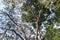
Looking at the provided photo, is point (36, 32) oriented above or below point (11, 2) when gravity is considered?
below

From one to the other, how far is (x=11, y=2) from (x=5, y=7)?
34.2 inches

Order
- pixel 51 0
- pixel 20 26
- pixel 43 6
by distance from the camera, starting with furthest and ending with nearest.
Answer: pixel 20 26 → pixel 43 6 → pixel 51 0

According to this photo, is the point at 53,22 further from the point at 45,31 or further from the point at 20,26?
the point at 20,26

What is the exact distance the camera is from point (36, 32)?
49.9 feet

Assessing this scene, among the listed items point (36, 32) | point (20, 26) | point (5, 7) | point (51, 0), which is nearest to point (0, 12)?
point (5, 7)

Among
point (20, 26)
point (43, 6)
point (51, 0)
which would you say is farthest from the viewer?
point (20, 26)

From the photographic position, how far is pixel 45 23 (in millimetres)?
15789

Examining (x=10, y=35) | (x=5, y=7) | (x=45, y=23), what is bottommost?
(x=10, y=35)

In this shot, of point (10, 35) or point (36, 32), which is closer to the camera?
point (36, 32)

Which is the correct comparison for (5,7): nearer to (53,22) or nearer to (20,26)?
(20,26)

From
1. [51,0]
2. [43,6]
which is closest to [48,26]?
[43,6]

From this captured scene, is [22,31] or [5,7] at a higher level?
[5,7]

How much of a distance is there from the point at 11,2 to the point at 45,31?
10.2 ft

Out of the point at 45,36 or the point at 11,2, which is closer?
the point at 11,2
